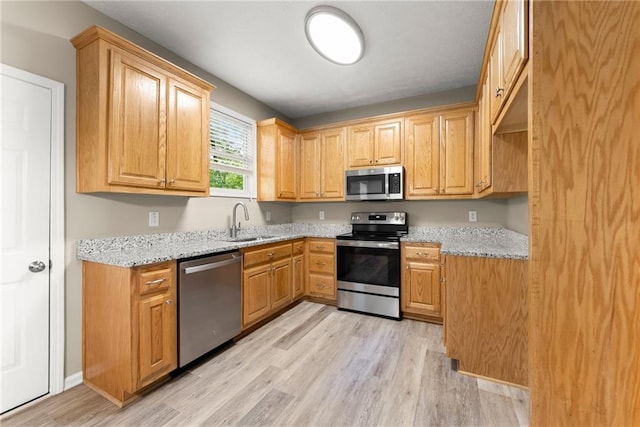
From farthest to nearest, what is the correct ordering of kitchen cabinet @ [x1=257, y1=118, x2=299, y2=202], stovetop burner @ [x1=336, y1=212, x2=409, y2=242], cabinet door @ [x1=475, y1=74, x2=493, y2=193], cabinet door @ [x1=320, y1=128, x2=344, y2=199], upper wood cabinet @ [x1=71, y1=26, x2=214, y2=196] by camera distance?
1. cabinet door @ [x1=320, y1=128, x2=344, y2=199]
2. kitchen cabinet @ [x1=257, y1=118, x2=299, y2=202]
3. stovetop burner @ [x1=336, y1=212, x2=409, y2=242]
4. cabinet door @ [x1=475, y1=74, x2=493, y2=193]
5. upper wood cabinet @ [x1=71, y1=26, x2=214, y2=196]

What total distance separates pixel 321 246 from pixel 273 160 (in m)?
1.28

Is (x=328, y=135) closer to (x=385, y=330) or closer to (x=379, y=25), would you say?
(x=379, y=25)

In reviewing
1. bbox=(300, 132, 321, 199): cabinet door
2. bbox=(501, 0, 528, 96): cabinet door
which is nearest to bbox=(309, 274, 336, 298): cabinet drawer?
bbox=(300, 132, 321, 199): cabinet door

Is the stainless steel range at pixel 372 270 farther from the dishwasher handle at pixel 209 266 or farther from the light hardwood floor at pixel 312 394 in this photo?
the dishwasher handle at pixel 209 266

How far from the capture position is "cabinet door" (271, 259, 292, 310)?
9.80 ft

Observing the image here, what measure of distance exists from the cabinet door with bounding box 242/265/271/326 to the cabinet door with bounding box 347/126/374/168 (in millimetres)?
1741

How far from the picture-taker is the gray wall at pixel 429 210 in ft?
10.4

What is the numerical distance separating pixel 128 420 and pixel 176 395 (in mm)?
268

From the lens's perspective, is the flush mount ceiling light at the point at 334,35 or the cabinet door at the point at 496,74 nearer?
the cabinet door at the point at 496,74

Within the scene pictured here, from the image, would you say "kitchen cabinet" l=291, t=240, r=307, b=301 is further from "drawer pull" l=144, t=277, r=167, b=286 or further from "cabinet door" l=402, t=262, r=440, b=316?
"drawer pull" l=144, t=277, r=167, b=286

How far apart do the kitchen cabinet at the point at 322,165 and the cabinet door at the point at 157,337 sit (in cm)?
235

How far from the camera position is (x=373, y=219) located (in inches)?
142

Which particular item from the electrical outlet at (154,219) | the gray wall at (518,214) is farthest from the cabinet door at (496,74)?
the electrical outlet at (154,219)

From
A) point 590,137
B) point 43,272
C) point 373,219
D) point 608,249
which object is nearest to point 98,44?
point 43,272
